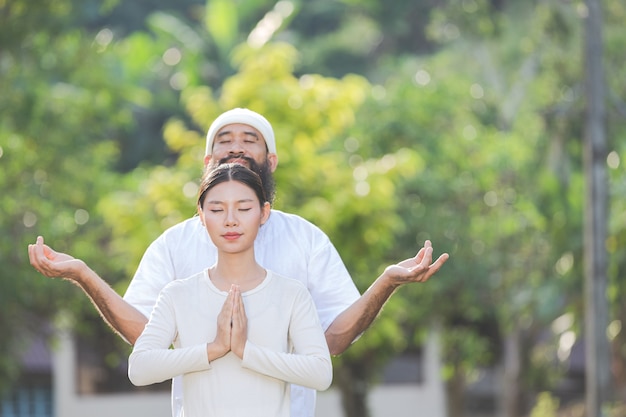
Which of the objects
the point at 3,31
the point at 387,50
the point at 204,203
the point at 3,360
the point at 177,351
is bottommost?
the point at 177,351

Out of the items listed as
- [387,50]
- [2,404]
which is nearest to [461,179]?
[2,404]

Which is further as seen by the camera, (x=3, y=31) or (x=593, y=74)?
(x=3, y=31)

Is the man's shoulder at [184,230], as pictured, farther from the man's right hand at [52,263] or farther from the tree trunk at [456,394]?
the tree trunk at [456,394]

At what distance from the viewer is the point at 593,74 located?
14.7m

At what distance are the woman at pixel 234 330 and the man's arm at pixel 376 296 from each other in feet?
0.96

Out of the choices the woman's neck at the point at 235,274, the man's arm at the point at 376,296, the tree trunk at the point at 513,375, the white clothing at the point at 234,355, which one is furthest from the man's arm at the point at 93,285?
the tree trunk at the point at 513,375

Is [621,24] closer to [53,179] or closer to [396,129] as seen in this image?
[396,129]

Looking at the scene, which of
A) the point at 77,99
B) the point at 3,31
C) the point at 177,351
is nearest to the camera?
the point at 177,351

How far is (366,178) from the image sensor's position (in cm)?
1892

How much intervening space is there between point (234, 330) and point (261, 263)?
84 cm

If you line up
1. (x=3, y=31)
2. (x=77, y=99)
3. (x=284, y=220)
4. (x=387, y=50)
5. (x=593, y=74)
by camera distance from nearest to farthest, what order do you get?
(x=284, y=220) → (x=593, y=74) → (x=3, y=31) → (x=77, y=99) → (x=387, y=50)

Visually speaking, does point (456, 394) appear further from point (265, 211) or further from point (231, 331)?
point (231, 331)

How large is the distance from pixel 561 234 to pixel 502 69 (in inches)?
369

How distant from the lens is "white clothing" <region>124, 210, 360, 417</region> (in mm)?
5266
